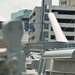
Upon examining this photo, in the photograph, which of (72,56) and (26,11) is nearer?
(72,56)

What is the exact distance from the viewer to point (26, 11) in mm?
124938

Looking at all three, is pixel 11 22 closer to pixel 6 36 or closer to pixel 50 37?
pixel 6 36

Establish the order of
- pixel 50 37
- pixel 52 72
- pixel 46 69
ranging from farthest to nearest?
1. pixel 50 37
2. pixel 46 69
3. pixel 52 72

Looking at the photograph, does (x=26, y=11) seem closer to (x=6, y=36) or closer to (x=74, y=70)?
(x=74, y=70)

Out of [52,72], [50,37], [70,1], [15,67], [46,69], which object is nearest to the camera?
[15,67]

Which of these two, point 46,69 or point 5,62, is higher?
point 5,62

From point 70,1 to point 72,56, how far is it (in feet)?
290

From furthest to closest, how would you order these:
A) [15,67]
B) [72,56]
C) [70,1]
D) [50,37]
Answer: [70,1] < [50,37] < [72,56] < [15,67]

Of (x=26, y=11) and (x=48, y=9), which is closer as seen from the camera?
(x=48, y=9)

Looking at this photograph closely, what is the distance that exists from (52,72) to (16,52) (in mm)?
13992

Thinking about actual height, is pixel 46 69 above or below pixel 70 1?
below

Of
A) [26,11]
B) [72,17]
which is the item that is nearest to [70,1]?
[72,17]

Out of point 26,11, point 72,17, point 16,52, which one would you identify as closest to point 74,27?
point 72,17

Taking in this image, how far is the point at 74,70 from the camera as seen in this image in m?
15.1
